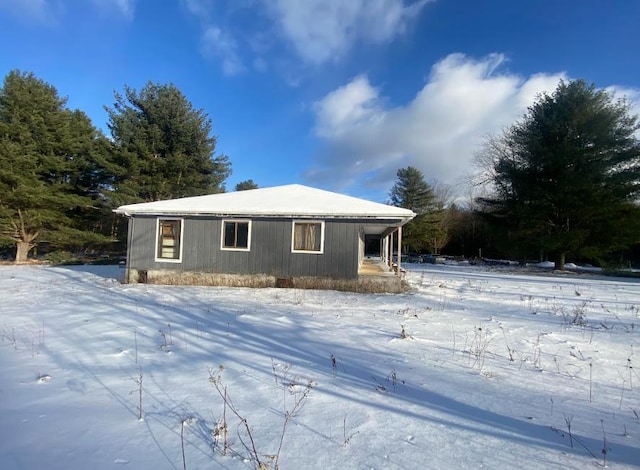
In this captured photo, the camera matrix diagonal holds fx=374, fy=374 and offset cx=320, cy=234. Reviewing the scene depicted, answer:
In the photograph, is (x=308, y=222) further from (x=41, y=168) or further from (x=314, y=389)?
(x=41, y=168)

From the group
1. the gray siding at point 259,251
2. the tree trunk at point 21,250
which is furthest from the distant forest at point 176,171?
the gray siding at point 259,251

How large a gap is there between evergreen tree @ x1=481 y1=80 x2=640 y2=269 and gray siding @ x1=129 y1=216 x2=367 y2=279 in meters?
15.1

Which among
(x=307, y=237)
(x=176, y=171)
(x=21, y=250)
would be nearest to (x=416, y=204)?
(x=176, y=171)

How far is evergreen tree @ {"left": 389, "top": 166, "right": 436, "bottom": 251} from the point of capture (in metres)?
37.6

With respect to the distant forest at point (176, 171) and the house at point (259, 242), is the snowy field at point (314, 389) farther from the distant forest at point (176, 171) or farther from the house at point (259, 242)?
the distant forest at point (176, 171)

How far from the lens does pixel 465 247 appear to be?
3884 centimetres

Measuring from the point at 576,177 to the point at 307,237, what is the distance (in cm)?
1696

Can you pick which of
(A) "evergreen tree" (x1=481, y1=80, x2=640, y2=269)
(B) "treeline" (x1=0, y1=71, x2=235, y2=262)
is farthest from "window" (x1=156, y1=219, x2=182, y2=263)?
(A) "evergreen tree" (x1=481, y1=80, x2=640, y2=269)

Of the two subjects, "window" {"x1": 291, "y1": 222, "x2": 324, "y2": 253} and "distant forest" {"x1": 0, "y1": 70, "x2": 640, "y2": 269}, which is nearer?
"window" {"x1": 291, "y1": 222, "x2": 324, "y2": 253}

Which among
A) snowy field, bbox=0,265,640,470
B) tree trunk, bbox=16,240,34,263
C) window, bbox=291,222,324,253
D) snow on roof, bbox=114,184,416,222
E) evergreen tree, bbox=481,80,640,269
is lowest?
snowy field, bbox=0,265,640,470

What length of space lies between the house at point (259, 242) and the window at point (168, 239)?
0.03m

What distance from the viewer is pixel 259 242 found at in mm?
12766

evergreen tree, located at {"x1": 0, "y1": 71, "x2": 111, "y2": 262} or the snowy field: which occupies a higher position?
evergreen tree, located at {"x1": 0, "y1": 71, "x2": 111, "y2": 262}

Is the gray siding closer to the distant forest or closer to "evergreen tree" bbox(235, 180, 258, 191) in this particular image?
the distant forest
